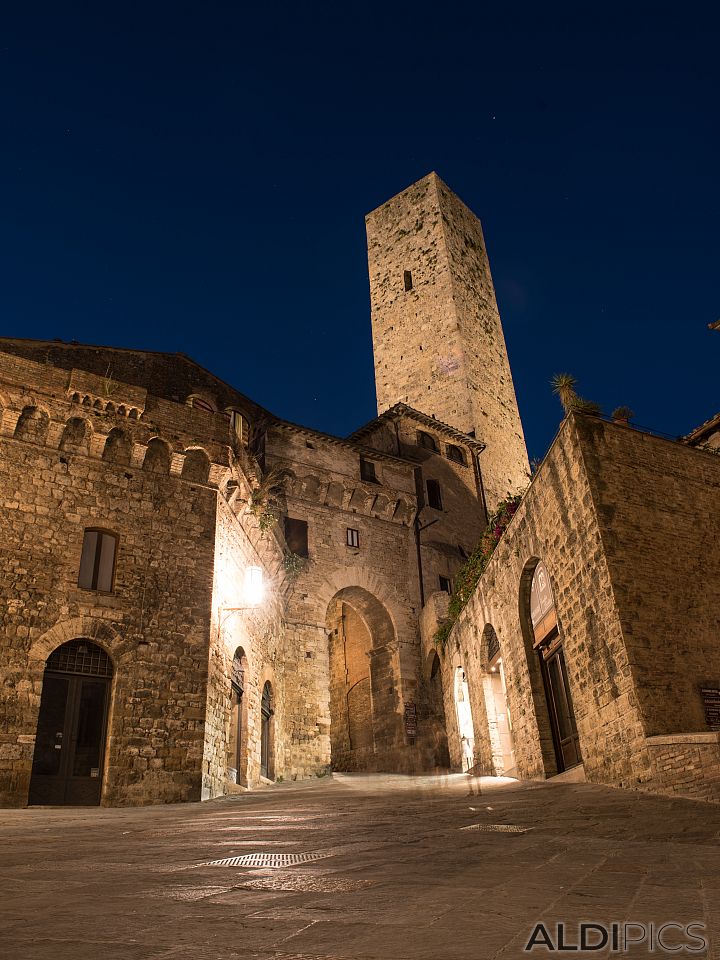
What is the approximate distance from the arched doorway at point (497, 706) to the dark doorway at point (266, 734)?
19.0 ft

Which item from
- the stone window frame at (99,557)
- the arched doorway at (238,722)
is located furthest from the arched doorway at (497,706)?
the stone window frame at (99,557)

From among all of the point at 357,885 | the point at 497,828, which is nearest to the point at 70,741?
the point at 497,828

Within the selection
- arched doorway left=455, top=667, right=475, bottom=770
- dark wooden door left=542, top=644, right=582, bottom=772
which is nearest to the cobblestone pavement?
dark wooden door left=542, top=644, right=582, bottom=772

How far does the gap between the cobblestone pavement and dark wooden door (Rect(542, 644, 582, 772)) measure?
465cm

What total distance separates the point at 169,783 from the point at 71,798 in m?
1.59

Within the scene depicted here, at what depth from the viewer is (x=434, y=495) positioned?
2886 cm

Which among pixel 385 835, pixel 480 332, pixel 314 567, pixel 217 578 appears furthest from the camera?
pixel 480 332

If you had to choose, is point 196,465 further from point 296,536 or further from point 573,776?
point 573,776

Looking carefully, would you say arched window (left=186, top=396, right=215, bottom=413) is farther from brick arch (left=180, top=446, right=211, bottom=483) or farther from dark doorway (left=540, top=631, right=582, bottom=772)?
dark doorway (left=540, top=631, right=582, bottom=772)

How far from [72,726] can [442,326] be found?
27.0 meters

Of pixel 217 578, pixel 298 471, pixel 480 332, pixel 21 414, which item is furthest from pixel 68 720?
pixel 480 332

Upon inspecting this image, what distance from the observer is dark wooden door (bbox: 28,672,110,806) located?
40.8ft

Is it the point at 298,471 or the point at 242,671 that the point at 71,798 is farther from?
the point at 298,471

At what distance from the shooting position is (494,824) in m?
6.37
